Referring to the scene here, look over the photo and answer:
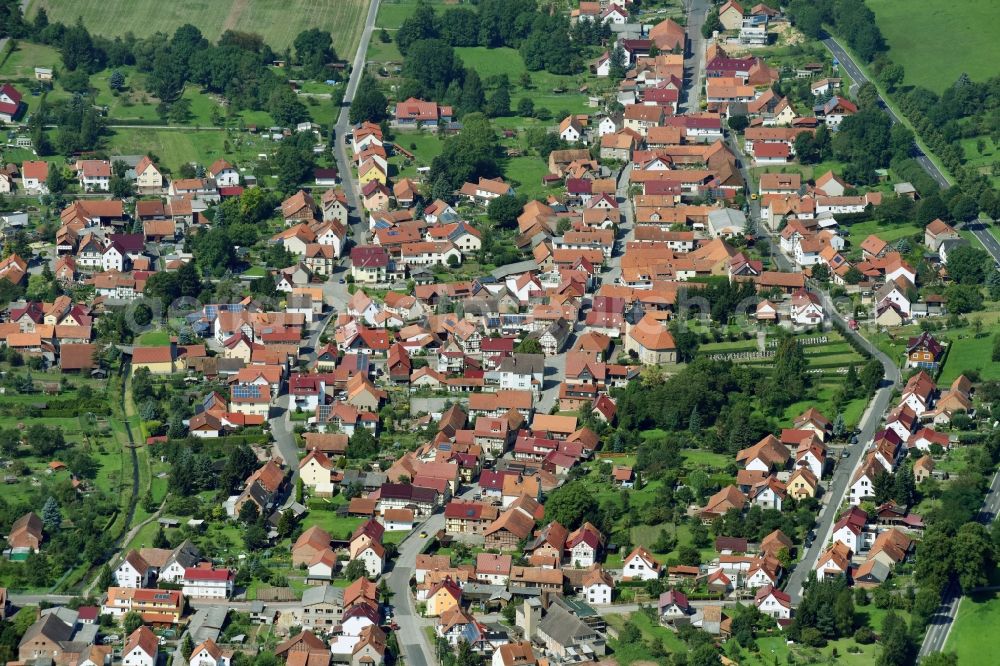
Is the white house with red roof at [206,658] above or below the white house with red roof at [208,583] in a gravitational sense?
above

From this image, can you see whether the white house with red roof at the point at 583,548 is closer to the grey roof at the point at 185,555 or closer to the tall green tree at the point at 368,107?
the grey roof at the point at 185,555

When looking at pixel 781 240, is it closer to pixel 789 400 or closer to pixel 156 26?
pixel 789 400

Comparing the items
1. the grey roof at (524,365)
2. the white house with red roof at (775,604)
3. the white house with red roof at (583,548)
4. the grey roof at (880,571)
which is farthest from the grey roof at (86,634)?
the grey roof at (880,571)

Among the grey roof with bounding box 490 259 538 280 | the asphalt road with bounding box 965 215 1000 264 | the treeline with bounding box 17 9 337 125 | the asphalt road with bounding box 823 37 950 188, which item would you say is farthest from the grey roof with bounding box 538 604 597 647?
the treeline with bounding box 17 9 337 125

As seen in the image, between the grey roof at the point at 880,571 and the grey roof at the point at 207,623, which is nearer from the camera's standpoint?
the grey roof at the point at 207,623

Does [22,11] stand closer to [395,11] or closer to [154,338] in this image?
[395,11]

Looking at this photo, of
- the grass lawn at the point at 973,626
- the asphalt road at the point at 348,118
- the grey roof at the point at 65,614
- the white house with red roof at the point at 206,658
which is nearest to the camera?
the white house with red roof at the point at 206,658
